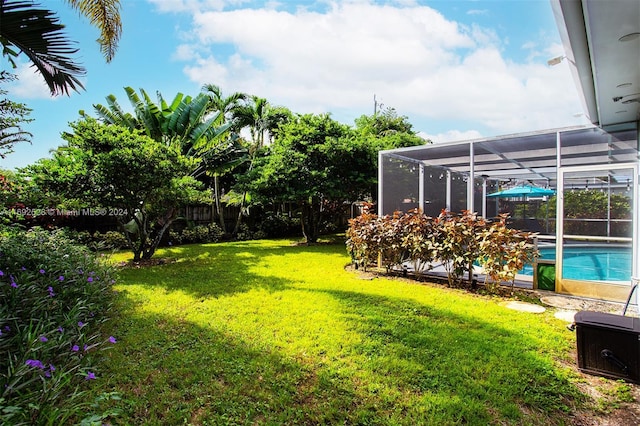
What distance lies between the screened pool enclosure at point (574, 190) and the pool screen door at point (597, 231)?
14mm

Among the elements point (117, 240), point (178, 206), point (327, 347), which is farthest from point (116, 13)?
point (117, 240)

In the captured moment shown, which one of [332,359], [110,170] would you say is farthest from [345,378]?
[110,170]

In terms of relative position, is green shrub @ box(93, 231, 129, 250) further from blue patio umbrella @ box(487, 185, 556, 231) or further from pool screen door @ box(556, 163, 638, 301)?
blue patio umbrella @ box(487, 185, 556, 231)

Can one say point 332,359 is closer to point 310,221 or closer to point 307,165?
point 307,165

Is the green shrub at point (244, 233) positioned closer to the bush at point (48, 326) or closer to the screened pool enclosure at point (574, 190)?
the screened pool enclosure at point (574, 190)

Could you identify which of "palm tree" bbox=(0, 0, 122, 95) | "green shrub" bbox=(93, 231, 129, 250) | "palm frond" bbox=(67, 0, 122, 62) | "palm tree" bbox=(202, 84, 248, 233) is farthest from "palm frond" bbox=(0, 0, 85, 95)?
"palm tree" bbox=(202, 84, 248, 233)

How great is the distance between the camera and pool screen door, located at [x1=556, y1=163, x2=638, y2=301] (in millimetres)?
5742

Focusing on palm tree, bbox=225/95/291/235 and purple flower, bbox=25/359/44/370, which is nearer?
purple flower, bbox=25/359/44/370

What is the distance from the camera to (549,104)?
751cm

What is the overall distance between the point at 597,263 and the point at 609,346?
369cm

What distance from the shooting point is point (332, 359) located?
3607 millimetres

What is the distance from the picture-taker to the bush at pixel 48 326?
7.29 ft

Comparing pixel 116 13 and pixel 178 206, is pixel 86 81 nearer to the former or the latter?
pixel 116 13

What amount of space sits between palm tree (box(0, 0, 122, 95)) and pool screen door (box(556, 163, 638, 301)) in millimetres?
→ 8584
